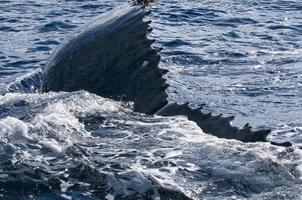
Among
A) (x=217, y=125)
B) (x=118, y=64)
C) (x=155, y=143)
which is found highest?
(x=118, y=64)

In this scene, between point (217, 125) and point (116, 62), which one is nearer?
point (217, 125)

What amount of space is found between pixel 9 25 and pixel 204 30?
5.93m

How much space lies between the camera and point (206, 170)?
22.6 ft

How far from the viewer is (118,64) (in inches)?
341

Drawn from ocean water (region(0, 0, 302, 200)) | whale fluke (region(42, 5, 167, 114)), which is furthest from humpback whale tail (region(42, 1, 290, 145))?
ocean water (region(0, 0, 302, 200))

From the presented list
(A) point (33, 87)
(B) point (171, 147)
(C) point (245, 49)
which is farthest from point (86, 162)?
(C) point (245, 49)

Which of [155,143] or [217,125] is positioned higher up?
[217,125]

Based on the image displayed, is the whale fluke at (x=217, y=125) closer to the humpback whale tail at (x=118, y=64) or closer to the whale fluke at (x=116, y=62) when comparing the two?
the humpback whale tail at (x=118, y=64)

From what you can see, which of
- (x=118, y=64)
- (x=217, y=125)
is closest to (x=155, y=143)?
(x=217, y=125)

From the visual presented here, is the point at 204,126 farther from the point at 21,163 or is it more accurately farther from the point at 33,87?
the point at 33,87

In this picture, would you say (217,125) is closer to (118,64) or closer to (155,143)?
(155,143)

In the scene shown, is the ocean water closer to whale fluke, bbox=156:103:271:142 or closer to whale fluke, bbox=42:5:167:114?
whale fluke, bbox=156:103:271:142

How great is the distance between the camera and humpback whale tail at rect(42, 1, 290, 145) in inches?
333

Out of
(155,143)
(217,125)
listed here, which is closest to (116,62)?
(155,143)
